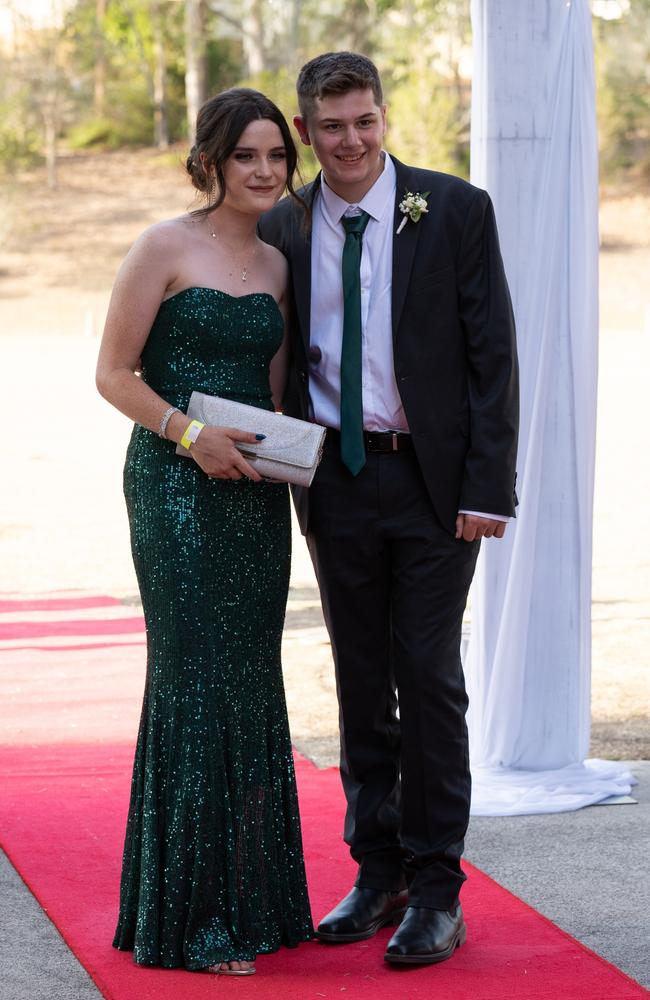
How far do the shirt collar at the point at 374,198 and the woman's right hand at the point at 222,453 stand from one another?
653 mm

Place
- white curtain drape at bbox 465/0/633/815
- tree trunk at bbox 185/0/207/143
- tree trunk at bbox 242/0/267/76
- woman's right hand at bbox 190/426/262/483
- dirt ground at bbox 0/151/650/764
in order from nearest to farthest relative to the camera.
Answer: woman's right hand at bbox 190/426/262/483, white curtain drape at bbox 465/0/633/815, dirt ground at bbox 0/151/650/764, tree trunk at bbox 185/0/207/143, tree trunk at bbox 242/0/267/76

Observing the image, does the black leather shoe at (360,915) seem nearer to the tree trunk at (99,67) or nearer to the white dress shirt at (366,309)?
the white dress shirt at (366,309)

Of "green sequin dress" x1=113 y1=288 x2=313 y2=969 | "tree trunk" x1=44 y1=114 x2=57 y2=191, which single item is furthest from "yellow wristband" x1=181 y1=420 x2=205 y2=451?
"tree trunk" x1=44 y1=114 x2=57 y2=191

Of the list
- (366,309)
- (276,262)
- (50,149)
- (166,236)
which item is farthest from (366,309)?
(50,149)

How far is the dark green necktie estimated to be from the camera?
355 cm

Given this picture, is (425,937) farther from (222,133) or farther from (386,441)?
(222,133)

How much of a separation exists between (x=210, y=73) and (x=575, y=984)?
4208 cm

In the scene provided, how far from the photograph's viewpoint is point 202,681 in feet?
11.4

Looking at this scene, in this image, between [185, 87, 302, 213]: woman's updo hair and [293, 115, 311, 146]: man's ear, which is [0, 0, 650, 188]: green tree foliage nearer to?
[293, 115, 311, 146]: man's ear

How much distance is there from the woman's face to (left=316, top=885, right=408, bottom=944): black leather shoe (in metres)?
1.71

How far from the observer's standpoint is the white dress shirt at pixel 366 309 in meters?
3.59

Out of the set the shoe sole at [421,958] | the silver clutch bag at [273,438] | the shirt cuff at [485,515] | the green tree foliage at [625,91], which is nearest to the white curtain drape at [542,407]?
the shoe sole at [421,958]

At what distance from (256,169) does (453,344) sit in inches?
24.7

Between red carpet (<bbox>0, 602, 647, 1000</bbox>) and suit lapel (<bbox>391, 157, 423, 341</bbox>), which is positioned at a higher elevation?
suit lapel (<bbox>391, 157, 423, 341</bbox>)
